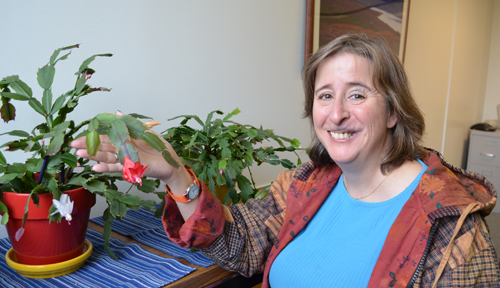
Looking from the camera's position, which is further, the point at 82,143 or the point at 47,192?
the point at 47,192

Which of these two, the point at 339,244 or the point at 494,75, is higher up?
the point at 494,75

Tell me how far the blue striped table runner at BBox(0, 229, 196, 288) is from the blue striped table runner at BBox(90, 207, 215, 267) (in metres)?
0.05

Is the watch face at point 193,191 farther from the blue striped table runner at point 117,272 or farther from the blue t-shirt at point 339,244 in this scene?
the blue t-shirt at point 339,244

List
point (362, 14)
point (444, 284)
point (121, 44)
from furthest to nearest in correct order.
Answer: point (362, 14), point (121, 44), point (444, 284)

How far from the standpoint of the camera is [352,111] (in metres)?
0.98

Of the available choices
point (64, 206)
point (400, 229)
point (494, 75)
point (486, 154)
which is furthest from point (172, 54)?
point (494, 75)

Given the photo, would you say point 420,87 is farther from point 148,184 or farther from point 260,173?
point 148,184

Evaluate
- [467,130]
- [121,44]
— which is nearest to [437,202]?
[121,44]

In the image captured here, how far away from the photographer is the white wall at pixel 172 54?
1.17m

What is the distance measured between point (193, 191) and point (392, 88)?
0.58 meters

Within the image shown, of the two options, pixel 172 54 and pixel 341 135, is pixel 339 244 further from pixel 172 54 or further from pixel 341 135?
pixel 172 54

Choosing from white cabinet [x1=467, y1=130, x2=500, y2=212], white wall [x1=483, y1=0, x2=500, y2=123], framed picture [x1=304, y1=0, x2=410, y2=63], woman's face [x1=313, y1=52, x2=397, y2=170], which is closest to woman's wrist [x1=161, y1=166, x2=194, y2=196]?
woman's face [x1=313, y1=52, x2=397, y2=170]

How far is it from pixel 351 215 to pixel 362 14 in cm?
173

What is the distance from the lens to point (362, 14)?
2.38 metres
